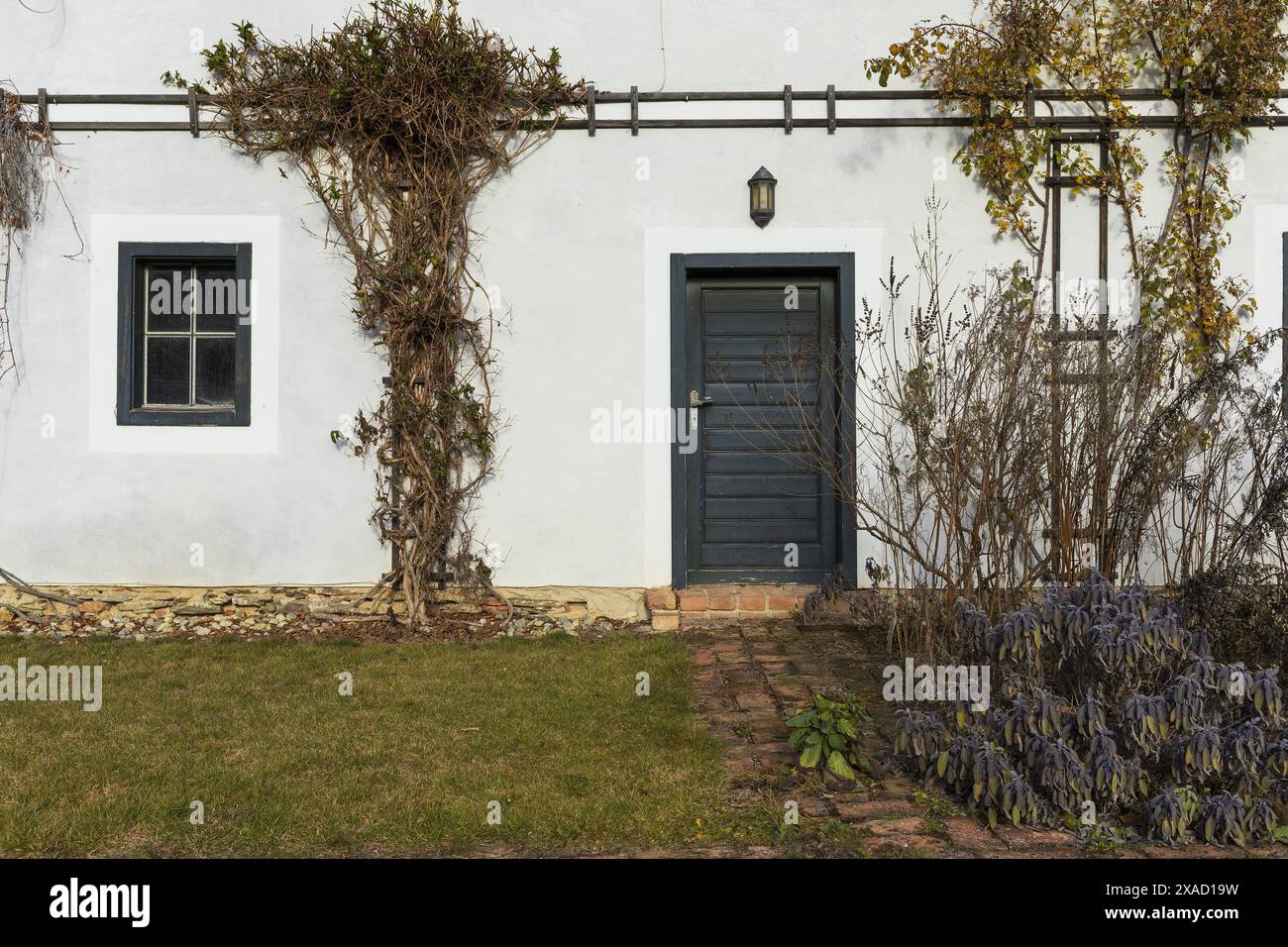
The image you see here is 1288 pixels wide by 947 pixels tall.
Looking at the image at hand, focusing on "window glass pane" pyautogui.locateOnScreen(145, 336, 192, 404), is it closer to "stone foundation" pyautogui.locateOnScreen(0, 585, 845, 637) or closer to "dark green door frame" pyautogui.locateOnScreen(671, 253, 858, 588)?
"stone foundation" pyautogui.locateOnScreen(0, 585, 845, 637)

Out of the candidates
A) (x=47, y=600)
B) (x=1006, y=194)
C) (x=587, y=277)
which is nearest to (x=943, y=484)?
(x=1006, y=194)

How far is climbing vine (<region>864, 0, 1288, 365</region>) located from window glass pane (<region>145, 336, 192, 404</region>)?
15.5 feet

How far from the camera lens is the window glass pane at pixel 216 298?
707 cm

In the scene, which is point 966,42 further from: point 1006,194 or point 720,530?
point 720,530

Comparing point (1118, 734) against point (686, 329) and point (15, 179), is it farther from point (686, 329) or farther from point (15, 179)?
point (15, 179)

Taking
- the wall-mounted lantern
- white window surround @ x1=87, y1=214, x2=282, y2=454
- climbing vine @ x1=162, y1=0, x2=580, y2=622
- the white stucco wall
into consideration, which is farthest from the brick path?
white window surround @ x1=87, y1=214, x2=282, y2=454

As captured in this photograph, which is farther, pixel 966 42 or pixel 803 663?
pixel 966 42

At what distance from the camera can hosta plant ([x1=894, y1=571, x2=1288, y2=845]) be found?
3430mm

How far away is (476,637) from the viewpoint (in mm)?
6730

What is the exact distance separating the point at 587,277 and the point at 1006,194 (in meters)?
2.66

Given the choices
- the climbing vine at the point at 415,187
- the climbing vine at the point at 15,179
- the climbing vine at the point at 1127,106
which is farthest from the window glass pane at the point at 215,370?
the climbing vine at the point at 1127,106

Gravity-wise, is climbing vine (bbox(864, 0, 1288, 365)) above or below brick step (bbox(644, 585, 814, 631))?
above

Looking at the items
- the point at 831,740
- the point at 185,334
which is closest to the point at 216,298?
the point at 185,334
